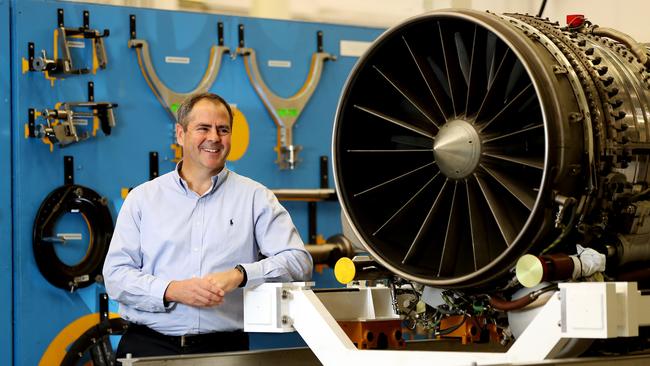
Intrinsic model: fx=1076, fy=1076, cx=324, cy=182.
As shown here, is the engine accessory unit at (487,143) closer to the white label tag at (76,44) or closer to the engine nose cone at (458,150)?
the engine nose cone at (458,150)

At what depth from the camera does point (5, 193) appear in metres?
5.82

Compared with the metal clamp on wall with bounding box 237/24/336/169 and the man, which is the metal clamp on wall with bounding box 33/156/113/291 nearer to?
the metal clamp on wall with bounding box 237/24/336/169

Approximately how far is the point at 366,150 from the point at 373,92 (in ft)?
0.66

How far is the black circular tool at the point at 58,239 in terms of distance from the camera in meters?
5.83

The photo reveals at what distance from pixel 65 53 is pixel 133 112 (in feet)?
1.72

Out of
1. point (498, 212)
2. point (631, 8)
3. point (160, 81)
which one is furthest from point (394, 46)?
point (631, 8)

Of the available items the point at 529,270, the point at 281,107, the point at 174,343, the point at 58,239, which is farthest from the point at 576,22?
the point at 58,239

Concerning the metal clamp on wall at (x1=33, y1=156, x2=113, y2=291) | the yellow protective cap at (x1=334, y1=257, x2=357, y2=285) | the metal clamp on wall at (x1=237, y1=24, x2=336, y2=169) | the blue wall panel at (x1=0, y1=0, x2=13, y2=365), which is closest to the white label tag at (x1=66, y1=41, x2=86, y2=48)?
the blue wall panel at (x1=0, y1=0, x2=13, y2=365)

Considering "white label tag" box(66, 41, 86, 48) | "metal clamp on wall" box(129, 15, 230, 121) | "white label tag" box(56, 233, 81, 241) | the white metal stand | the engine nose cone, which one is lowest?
"white label tag" box(56, 233, 81, 241)

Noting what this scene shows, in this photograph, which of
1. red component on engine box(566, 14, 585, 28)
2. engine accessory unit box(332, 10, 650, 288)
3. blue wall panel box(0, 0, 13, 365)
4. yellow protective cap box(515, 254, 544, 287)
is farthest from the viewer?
blue wall panel box(0, 0, 13, 365)

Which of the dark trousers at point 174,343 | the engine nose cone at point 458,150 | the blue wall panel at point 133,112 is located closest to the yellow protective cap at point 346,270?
the engine nose cone at point 458,150

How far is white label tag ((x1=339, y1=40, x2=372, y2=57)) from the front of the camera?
6852 millimetres

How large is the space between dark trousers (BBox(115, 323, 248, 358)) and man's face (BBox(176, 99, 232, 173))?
1.95 ft

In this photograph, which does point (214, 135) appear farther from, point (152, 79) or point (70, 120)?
point (152, 79)
